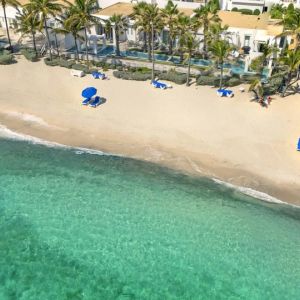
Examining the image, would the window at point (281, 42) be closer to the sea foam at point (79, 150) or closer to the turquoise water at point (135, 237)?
the sea foam at point (79, 150)

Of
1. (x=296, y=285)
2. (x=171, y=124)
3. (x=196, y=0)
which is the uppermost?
(x=196, y=0)

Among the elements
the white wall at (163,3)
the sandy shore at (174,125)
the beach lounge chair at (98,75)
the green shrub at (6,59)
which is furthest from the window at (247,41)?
the green shrub at (6,59)

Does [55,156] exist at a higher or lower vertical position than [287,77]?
lower

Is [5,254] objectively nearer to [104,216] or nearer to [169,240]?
[104,216]

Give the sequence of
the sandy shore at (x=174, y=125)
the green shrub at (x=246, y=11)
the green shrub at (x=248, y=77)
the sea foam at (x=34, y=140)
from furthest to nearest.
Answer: the green shrub at (x=246, y=11) → the green shrub at (x=248, y=77) → the sea foam at (x=34, y=140) → the sandy shore at (x=174, y=125)

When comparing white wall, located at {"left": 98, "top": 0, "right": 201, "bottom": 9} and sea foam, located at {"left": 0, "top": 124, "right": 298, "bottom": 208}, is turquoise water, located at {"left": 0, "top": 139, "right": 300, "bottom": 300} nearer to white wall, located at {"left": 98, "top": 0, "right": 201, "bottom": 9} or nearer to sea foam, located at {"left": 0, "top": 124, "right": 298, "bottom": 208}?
sea foam, located at {"left": 0, "top": 124, "right": 298, "bottom": 208}

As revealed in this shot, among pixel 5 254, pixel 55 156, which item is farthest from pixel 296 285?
pixel 55 156

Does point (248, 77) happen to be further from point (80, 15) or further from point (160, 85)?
point (80, 15)
